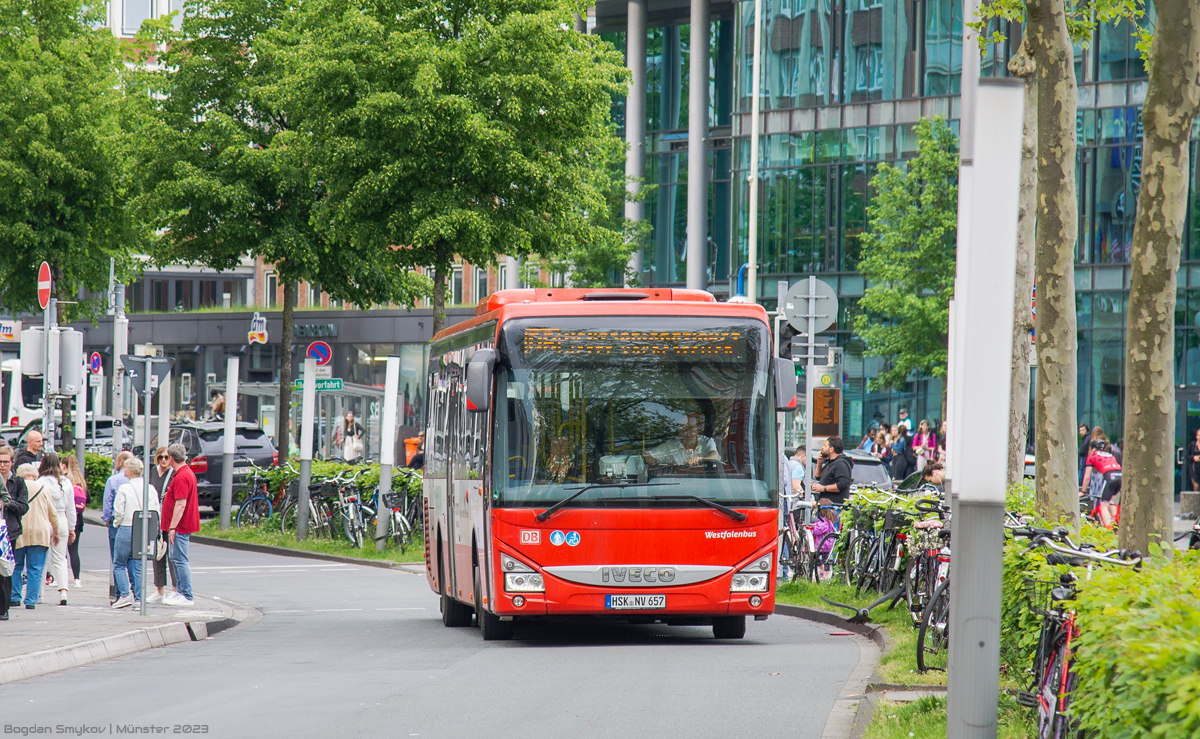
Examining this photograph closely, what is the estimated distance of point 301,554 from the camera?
26891 millimetres

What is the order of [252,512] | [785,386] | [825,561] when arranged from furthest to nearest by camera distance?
[252,512]
[825,561]
[785,386]

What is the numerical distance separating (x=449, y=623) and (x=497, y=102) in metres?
10.9

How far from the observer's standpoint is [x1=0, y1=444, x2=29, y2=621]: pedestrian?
619 inches

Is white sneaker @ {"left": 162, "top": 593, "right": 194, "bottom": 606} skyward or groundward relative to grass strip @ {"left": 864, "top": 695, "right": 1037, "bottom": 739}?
groundward

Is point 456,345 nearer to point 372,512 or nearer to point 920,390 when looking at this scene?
point 372,512

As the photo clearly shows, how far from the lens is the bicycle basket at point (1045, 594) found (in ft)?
22.8

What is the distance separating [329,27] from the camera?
24.7 meters

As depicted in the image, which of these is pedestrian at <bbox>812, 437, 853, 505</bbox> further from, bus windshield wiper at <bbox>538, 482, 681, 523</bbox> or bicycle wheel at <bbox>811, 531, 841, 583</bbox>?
bus windshield wiper at <bbox>538, 482, 681, 523</bbox>

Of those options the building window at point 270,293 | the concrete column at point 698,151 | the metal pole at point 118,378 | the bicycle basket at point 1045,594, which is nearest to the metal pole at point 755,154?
the concrete column at point 698,151

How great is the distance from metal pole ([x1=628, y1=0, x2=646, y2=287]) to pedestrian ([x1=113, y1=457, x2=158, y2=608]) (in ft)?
112

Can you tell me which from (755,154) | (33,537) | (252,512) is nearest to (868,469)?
(252,512)

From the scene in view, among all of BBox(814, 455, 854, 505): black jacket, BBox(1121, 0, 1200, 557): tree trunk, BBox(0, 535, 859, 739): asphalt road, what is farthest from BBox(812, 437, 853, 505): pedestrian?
BBox(1121, 0, 1200, 557): tree trunk

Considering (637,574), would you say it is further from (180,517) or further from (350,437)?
(350,437)

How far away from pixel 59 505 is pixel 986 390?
14.7 m
